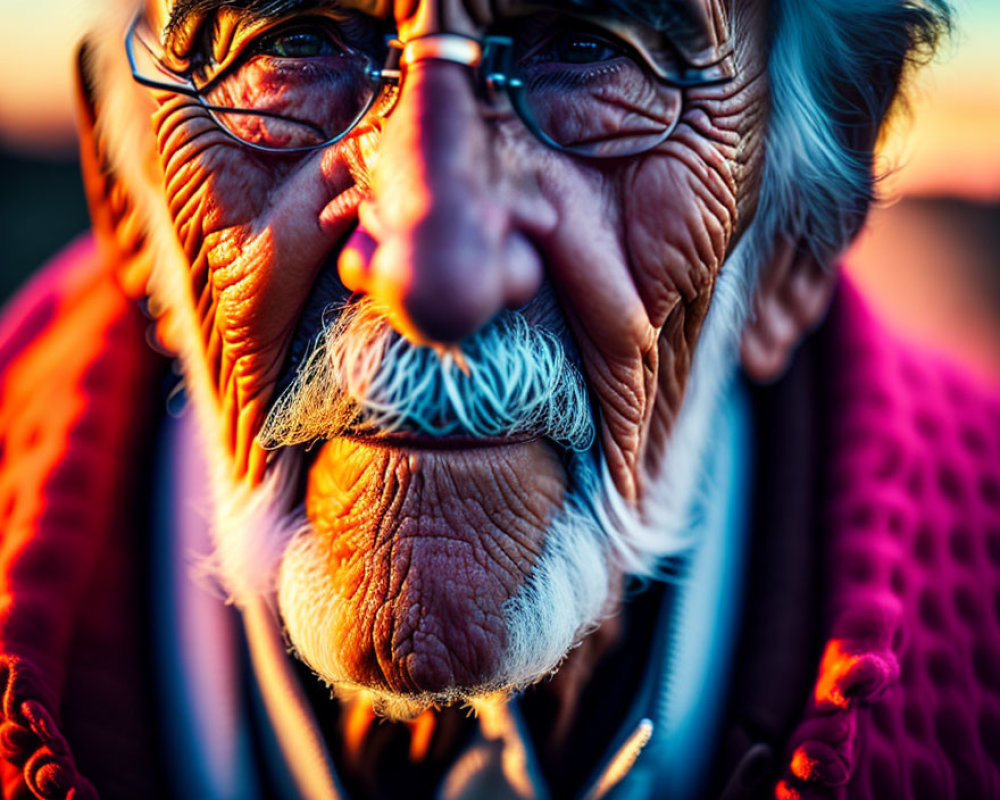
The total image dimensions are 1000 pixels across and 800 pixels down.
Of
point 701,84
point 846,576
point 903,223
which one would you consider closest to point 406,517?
point 701,84

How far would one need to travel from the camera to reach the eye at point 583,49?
3.63ft

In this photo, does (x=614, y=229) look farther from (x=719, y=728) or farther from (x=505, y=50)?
(x=719, y=728)

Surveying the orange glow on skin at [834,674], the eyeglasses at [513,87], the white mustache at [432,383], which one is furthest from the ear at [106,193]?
the orange glow on skin at [834,674]

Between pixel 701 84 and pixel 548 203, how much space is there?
304mm

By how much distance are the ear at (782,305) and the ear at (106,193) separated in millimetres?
1184

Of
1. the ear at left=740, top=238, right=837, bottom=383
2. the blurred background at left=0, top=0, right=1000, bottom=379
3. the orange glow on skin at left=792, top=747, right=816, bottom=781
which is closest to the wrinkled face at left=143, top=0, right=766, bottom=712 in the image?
the ear at left=740, top=238, right=837, bottom=383

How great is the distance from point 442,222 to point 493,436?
30 cm

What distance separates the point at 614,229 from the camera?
3.74 ft

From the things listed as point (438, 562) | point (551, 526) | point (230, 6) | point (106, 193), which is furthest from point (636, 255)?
point (106, 193)

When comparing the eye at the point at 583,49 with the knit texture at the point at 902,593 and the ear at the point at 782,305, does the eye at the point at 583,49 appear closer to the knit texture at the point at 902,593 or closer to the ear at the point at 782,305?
the ear at the point at 782,305

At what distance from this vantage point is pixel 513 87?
42.1 inches

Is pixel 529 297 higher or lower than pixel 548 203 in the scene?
lower

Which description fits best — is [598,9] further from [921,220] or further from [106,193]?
[921,220]

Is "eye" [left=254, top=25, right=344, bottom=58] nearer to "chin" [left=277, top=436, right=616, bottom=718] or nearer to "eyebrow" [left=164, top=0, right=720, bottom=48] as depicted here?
"eyebrow" [left=164, top=0, right=720, bottom=48]
